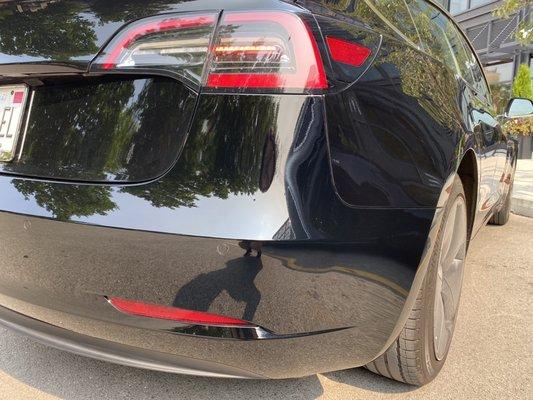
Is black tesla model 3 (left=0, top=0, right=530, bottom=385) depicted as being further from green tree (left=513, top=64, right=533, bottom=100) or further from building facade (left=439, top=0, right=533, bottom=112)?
building facade (left=439, top=0, right=533, bottom=112)

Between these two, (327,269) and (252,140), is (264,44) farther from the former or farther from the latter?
(327,269)

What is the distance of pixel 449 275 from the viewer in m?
2.20

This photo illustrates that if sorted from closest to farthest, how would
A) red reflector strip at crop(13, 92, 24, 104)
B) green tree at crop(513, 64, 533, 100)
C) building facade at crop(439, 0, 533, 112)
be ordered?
red reflector strip at crop(13, 92, 24, 104) < green tree at crop(513, 64, 533, 100) < building facade at crop(439, 0, 533, 112)

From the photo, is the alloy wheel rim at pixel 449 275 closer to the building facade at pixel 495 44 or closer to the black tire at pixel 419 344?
the black tire at pixel 419 344

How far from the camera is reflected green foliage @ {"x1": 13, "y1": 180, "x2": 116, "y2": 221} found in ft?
4.42

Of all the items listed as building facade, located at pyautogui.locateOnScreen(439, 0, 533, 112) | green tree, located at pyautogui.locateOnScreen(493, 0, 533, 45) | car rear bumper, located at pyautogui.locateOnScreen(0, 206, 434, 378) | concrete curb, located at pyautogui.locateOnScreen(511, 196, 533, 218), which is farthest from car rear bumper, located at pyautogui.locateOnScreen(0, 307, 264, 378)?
building facade, located at pyautogui.locateOnScreen(439, 0, 533, 112)

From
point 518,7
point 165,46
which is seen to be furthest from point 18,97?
point 518,7

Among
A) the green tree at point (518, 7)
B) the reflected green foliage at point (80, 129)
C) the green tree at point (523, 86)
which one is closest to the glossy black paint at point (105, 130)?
the reflected green foliage at point (80, 129)

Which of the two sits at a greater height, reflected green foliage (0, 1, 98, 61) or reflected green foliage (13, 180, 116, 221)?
reflected green foliage (0, 1, 98, 61)

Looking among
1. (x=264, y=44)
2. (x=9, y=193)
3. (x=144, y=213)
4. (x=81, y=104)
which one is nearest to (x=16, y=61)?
(x=81, y=104)

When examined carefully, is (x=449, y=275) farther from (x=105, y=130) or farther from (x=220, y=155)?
(x=105, y=130)

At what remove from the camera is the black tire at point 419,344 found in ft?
5.63

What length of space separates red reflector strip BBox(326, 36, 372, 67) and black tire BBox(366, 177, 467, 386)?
0.64 m

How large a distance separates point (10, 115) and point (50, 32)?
0.90 ft
